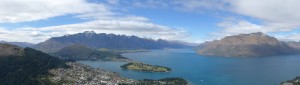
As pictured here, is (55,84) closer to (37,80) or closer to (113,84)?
(37,80)

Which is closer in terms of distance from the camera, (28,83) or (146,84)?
(28,83)

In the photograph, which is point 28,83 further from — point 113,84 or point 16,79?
point 113,84

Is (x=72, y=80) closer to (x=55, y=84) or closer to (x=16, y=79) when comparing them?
(x=55, y=84)

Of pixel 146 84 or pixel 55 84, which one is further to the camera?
pixel 146 84

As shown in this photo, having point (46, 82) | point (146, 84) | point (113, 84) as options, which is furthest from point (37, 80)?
point (146, 84)

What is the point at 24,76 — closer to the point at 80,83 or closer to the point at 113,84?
the point at 80,83

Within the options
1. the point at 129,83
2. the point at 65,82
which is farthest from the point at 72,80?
the point at 129,83

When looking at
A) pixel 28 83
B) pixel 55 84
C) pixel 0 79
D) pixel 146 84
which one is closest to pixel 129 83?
pixel 146 84
